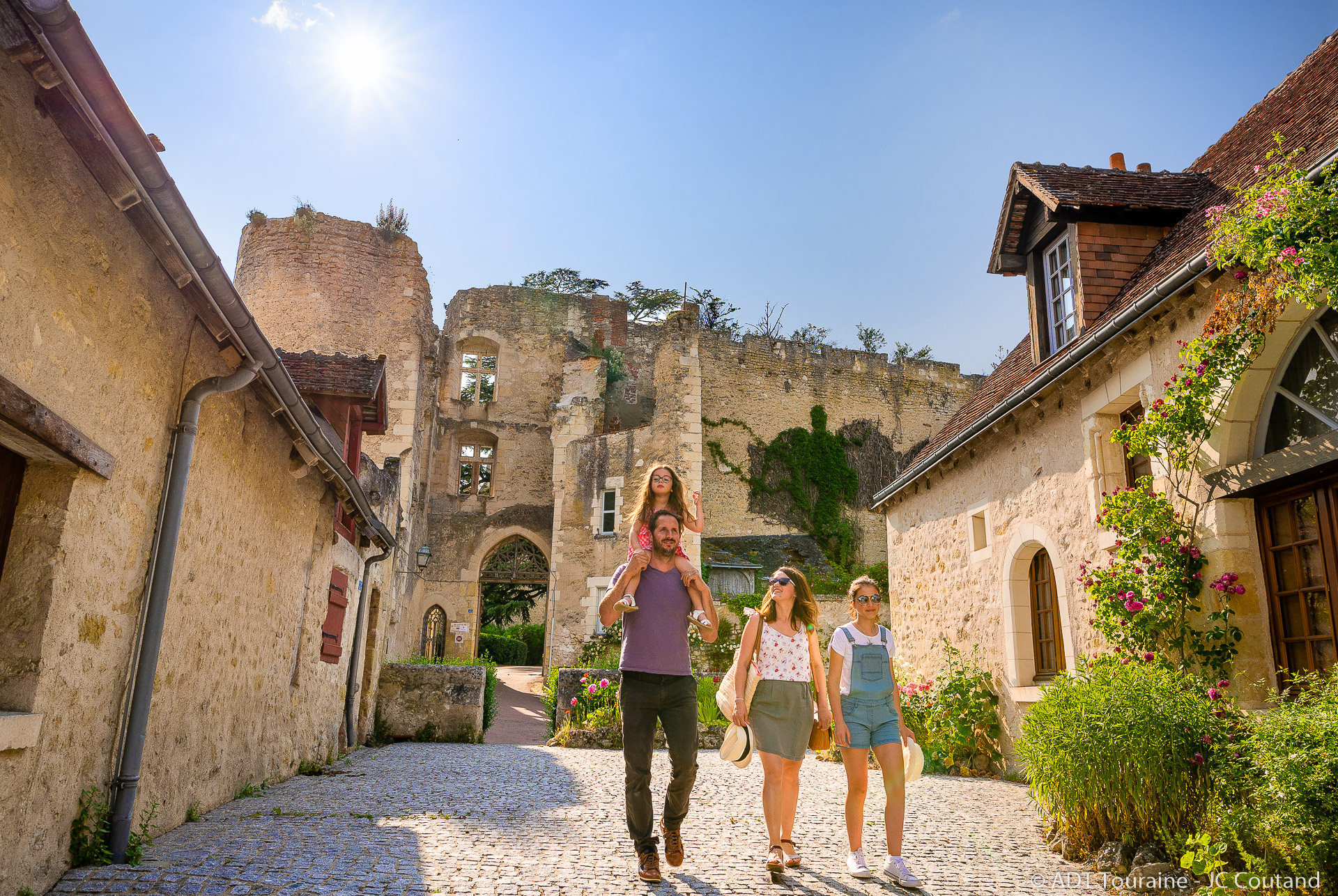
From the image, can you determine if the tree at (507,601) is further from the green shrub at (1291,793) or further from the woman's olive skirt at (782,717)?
the green shrub at (1291,793)

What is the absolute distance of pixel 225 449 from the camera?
473 centimetres

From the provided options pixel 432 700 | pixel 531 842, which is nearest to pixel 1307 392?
pixel 531 842

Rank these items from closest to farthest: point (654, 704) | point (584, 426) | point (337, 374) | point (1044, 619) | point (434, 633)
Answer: point (654, 704), point (1044, 619), point (337, 374), point (434, 633), point (584, 426)

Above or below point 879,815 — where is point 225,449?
above

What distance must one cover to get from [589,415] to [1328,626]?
17322 mm

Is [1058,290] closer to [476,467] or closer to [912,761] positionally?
[912,761]

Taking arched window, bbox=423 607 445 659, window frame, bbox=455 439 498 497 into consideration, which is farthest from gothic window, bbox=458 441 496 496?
arched window, bbox=423 607 445 659

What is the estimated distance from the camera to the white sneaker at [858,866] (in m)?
3.70

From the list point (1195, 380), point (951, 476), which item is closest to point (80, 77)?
point (1195, 380)

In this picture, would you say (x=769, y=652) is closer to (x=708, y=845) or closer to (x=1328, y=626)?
(x=708, y=845)

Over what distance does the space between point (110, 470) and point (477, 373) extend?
20284 mm

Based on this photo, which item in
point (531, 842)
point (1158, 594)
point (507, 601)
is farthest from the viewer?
point (507, 601)

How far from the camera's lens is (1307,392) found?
15.0ft

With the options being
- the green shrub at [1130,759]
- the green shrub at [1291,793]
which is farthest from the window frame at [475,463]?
the green shrub at [1291,793]
